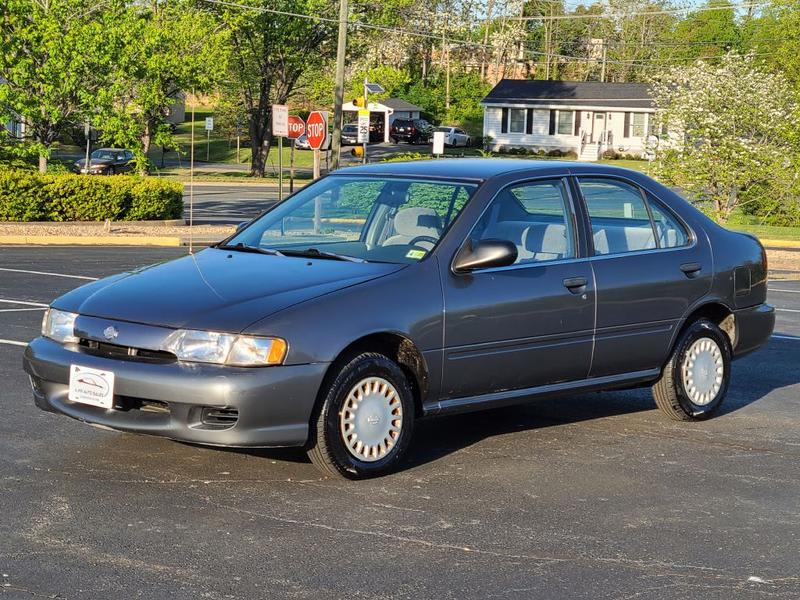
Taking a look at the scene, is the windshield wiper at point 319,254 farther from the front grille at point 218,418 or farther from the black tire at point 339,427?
the front grille at point 218,418

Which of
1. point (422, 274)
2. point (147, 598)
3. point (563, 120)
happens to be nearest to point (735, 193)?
point (422, 274)

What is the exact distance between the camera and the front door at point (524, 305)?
7.16 m

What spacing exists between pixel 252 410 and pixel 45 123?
2480 centimetres

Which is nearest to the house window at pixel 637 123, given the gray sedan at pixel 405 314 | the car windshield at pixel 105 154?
the car windshield at pixel 105 154

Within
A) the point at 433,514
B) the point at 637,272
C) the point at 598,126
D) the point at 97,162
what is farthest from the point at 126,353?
the point at 598,126

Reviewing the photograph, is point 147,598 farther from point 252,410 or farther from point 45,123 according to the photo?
point 45,123

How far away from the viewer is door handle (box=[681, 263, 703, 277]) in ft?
27.8

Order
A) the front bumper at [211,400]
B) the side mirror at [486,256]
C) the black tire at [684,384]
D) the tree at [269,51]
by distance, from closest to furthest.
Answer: the front bumper at [211,400]
the side mirror at [486,256]
the black tire at [684,384]
the tree at [269,51]

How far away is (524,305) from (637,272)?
3.56ft

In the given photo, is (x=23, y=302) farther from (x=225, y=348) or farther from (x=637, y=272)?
(x=225, y=348)

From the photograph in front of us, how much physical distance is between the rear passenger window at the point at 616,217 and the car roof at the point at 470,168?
108 millimetres

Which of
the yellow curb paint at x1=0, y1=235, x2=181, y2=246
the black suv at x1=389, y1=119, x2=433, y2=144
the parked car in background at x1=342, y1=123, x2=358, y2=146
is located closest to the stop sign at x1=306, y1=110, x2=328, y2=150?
the yellow curb paint at x1=0, y1=235, x2=181, y2=246

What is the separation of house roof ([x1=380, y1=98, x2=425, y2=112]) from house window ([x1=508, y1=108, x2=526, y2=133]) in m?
11.0

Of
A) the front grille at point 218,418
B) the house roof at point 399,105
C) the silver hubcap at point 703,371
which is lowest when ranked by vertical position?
the silver hubcap at point 703,371
